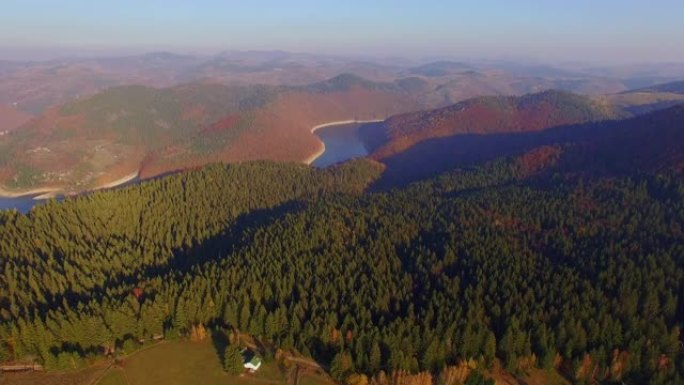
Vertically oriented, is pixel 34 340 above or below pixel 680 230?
below

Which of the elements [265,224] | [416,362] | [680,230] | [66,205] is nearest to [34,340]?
[416,362]

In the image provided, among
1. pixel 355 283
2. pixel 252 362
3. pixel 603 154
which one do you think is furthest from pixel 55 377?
pixel 603 154

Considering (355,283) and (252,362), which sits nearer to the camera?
(252,362)

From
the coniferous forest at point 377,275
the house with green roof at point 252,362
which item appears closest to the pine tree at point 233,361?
the house with green roof at point 252,362

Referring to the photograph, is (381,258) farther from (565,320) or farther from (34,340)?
(34,340)

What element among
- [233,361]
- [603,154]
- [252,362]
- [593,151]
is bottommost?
[252,362]

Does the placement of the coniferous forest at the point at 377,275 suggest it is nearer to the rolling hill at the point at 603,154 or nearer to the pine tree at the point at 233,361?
the pine tree at the point at 233,361

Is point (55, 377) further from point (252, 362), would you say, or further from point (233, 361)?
point (252, 362)

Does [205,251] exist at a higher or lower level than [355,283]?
lower

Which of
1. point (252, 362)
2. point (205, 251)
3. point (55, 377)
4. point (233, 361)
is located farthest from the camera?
point (205, 251)
